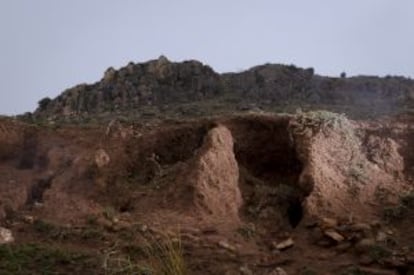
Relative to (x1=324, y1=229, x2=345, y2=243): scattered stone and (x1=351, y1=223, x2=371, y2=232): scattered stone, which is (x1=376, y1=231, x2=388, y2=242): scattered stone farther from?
(x1=324, y1=229, x2=345, y2=243): scattered stone

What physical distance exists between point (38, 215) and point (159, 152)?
181cm

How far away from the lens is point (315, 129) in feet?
25.8

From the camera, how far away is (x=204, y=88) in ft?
49.5

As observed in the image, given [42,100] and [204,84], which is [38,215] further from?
[42,100]

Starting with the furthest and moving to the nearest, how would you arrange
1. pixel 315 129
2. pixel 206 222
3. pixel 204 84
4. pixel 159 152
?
pixel 204 84, pixel 159 152, pixel 315 129, pixel 206 222

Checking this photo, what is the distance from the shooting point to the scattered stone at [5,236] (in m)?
6.72

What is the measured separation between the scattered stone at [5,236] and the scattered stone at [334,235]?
314 centimetres

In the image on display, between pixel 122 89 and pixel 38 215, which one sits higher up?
pixel 122 89

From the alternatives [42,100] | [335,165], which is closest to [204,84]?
[42,100]

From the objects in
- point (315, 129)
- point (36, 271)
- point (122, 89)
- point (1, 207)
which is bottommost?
point (36, 271)

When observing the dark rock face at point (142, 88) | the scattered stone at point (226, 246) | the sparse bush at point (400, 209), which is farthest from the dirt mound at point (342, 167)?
the dark rock face at point (142, 88)

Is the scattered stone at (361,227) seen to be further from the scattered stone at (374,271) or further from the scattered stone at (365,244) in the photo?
the scattered stone at (374,271)

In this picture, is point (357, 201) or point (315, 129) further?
point (315, 129)

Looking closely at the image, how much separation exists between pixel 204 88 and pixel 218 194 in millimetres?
7943
